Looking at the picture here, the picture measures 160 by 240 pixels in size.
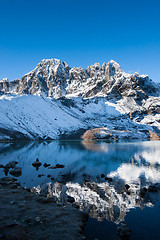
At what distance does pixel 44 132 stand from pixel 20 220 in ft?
463

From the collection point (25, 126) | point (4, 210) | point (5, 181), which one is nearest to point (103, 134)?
point (25, 126)

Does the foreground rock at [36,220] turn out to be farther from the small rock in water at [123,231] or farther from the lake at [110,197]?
the small rock in water at [123,231]

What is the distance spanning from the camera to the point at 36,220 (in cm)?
1292

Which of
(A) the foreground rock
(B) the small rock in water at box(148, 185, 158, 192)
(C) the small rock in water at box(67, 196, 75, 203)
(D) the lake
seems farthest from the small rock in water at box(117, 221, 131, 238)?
(B) the small rock in water at box(148, 185, 158, 192)

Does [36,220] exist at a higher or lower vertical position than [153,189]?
higher

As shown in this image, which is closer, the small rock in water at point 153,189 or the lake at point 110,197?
the lake at point 110,197

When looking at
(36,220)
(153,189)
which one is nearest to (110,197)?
(153,189)

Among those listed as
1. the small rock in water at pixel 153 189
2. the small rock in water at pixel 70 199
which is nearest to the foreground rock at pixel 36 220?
the small rock in water at pixel 70 199

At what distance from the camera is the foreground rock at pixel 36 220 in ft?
35.4

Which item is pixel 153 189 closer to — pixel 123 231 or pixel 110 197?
pixel 110 197

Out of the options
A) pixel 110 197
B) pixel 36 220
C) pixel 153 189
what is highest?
pixel 36 220

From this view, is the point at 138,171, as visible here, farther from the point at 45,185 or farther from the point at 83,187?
the point at 45,185

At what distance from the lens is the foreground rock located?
1078 centimetres

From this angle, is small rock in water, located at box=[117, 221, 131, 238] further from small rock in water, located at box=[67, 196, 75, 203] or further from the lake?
small rock in water, located at box=[67, 196, 75, 203]
